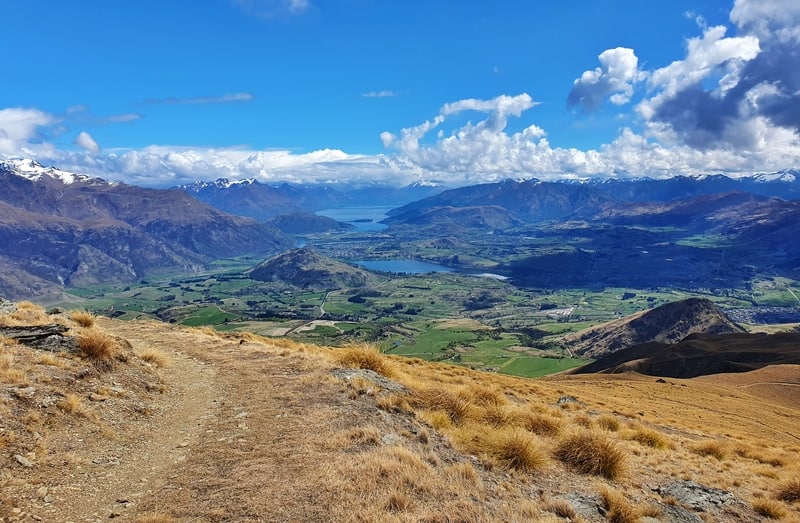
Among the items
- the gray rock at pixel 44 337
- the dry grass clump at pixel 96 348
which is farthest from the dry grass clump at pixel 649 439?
the gray rock at pixel 44 337

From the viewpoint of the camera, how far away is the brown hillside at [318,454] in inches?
347

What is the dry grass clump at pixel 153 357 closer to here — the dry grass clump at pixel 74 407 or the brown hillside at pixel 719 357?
the dry grass clump at pixel 74 407

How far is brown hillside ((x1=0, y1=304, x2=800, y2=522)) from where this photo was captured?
8805mm

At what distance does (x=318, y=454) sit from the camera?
11.0m

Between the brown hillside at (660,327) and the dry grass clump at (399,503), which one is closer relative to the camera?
the dry grass clump at (399,503)

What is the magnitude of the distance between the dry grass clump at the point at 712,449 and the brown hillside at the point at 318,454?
0.24 ft

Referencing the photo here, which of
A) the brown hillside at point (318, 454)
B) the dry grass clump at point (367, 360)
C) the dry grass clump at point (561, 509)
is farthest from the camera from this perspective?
the dry grass clump at point (367, 360)

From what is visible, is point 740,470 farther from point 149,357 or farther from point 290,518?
point 149,357

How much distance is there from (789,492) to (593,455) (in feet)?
18.4

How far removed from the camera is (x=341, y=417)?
44.6 ft

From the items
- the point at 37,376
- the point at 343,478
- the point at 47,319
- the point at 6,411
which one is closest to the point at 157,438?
the point at 6,411

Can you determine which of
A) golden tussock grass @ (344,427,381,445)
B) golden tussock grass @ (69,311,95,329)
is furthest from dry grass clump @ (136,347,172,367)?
golden tussock grass @ (344,427,381,445)

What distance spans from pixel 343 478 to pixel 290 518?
1667 mm

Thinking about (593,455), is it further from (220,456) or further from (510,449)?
(220,456)
